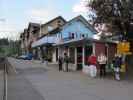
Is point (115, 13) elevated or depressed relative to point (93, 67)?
elevated

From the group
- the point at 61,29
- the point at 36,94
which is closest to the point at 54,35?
the point at 61,29

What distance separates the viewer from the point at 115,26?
2720 cm

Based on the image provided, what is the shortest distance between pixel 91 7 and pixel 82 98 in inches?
532

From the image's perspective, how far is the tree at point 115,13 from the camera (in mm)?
25933

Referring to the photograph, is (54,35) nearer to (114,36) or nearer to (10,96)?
(114,36)

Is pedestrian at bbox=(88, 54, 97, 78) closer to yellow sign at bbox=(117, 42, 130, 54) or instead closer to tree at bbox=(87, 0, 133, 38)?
yellow sign at bbox=(117, 42, 130, 54)

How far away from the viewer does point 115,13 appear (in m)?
26.8

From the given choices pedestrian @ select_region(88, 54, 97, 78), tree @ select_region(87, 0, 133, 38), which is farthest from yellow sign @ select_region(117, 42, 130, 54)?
pedestrian @ select_region(88, 54, 97, 78)

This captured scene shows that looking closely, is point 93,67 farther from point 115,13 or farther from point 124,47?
point 115,13

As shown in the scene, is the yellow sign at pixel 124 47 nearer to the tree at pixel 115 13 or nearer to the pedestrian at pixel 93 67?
the tree at pixel 115 13

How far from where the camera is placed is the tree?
25.9 meters

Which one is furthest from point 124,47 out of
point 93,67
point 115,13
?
point 93,67

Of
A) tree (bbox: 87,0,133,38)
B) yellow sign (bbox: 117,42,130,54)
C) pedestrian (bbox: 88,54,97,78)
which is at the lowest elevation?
pedestrian (bbox: 88,54,97,78)

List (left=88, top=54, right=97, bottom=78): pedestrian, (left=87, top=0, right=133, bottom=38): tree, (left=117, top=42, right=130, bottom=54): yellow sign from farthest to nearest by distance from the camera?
(left=117, top=42, right=130, bottom=54): yellow sign < (left=88, top=54, right=97, bottom=78): pedestrian < (left=87, top=0, right=133, bottom=38): tree
